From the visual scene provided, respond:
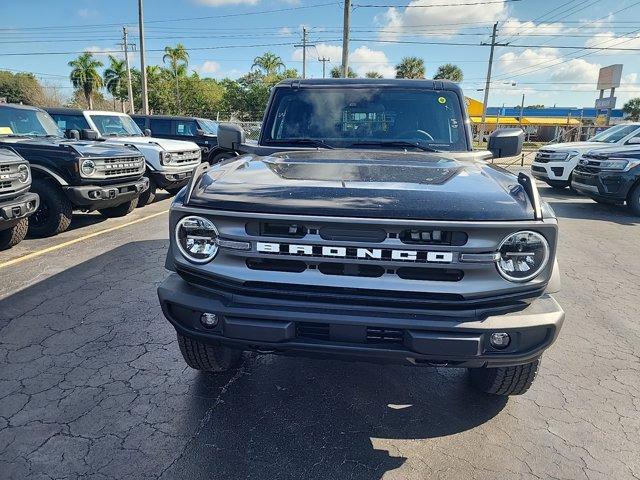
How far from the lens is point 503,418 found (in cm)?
264

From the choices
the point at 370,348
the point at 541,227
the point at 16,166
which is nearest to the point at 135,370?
the point at 370,348

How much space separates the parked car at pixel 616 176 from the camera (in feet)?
29.0

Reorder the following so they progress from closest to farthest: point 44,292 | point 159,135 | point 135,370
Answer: point 135,370 → point 44,292 → point 159,135

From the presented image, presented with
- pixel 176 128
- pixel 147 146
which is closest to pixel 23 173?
pixel 147 146

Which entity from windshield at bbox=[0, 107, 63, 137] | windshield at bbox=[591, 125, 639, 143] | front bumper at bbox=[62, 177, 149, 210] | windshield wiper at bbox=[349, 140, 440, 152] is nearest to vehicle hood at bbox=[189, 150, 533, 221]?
windshield wiper at bbox=[349, 140, 440, 152]

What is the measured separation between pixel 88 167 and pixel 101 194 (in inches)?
16.7

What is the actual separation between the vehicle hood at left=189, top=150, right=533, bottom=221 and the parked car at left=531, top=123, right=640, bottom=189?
32.2ft

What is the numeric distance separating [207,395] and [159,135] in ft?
39.5

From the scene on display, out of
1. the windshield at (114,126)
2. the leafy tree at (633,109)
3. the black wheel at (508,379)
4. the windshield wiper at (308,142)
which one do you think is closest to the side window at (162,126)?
the windshield at (114,126)

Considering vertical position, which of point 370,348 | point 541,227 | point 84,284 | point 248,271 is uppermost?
point 541,227

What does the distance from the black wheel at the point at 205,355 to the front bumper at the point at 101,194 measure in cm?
474

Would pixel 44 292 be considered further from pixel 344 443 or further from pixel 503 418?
pixel 503 418

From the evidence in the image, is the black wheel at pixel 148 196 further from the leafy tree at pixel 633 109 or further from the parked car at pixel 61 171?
the leafy tree at pixel 633 109

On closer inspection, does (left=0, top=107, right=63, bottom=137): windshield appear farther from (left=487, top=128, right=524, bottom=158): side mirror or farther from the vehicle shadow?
(left=487, top=128, right=524, bottom=158): side mirror
